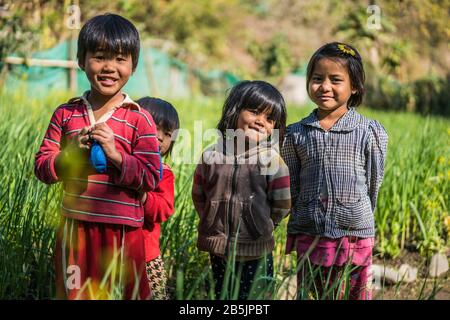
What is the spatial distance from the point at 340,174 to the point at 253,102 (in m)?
0.46

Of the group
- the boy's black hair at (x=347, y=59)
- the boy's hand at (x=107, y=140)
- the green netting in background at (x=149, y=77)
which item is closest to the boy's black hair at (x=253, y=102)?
the boy's black hair at (x=347, y=59)

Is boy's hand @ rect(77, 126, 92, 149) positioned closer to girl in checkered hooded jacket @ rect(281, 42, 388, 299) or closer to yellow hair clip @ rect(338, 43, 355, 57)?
girl in checkered hooded jacket @ rect(281, 42, 388, 299)

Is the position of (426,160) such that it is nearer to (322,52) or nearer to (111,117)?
(322,52)

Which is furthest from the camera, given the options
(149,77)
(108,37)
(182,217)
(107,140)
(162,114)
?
(149,77)

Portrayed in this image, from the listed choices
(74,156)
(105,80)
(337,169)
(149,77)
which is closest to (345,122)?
(337,169)

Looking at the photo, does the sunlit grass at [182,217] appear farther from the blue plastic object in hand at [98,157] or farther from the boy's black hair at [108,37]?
the boy's black hair at [108,37]

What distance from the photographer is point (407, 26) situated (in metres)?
19.7

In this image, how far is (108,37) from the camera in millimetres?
1814

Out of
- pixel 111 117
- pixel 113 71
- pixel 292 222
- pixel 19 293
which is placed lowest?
pixel 19 293

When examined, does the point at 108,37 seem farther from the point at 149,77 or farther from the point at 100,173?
the point at 149,77

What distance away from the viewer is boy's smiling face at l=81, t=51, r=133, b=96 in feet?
5.97
